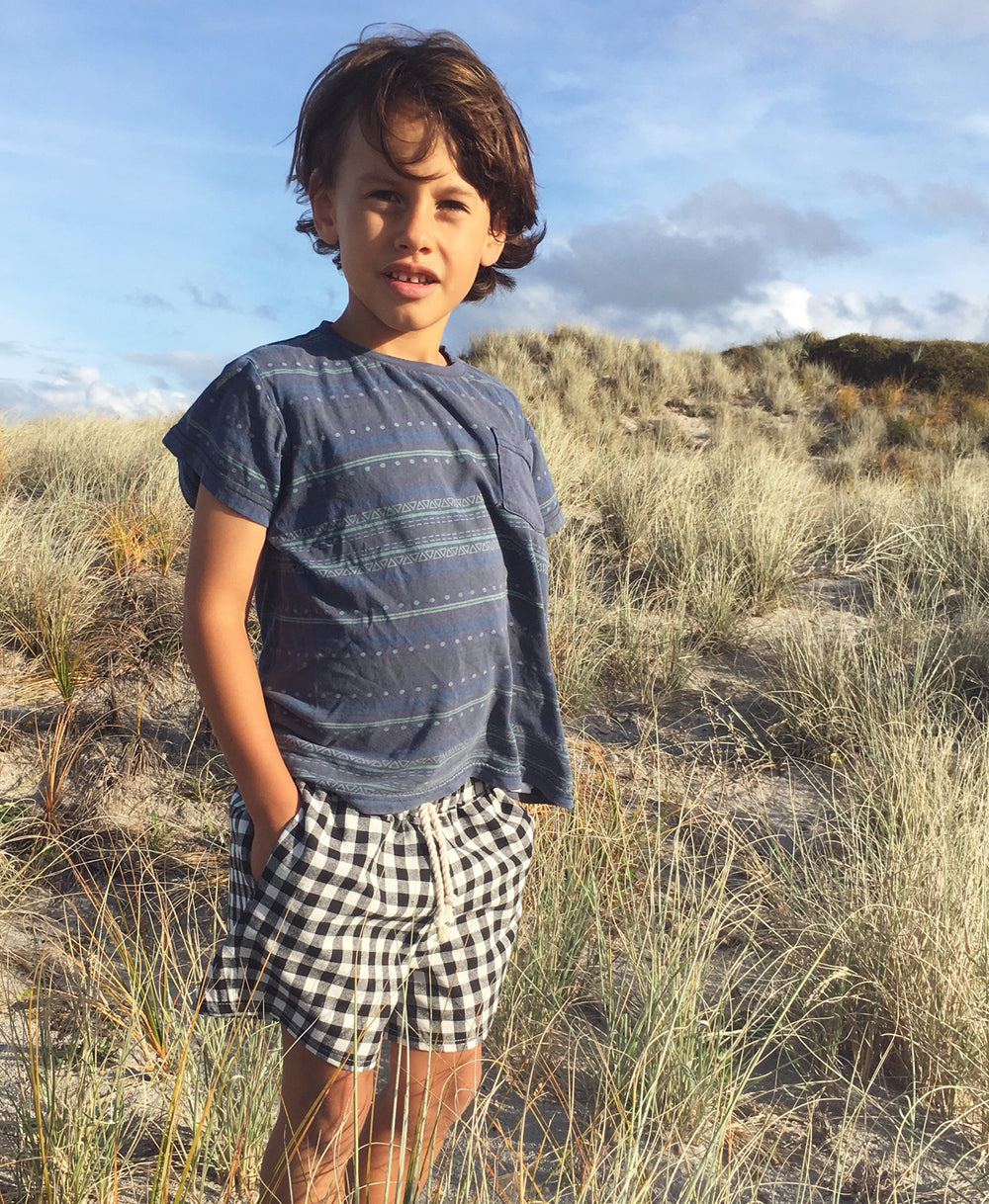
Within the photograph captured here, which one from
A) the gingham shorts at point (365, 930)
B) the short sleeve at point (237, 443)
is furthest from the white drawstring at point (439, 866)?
the short sleeve at point (237, 443)

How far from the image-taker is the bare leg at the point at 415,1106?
129cm

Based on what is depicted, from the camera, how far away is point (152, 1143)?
1.83m

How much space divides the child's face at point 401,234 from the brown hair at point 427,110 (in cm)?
2

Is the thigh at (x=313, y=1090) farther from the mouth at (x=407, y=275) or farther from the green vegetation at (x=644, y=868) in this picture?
Answer: the mouth at (x=407, y=275)

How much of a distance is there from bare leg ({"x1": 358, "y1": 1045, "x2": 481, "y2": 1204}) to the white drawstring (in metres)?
0.19

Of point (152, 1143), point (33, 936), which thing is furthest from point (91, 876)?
point (152, 1143)

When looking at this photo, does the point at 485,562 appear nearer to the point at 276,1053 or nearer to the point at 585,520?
the point at 276,1053

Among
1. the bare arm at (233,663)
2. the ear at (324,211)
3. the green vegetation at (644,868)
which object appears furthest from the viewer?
the green vegetation at (644,868)

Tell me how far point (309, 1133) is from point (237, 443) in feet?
2.99

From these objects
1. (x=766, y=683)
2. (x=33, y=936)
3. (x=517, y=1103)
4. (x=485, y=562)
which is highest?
(x=485, y=562)

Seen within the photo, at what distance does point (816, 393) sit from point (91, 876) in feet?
44.6

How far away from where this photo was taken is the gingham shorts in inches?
45.5

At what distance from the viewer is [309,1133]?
1244mm

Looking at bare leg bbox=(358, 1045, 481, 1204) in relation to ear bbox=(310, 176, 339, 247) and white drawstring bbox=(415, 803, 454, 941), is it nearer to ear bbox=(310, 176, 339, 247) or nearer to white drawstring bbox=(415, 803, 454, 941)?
white drawstring bbox=(415, 803, 454, 941)
